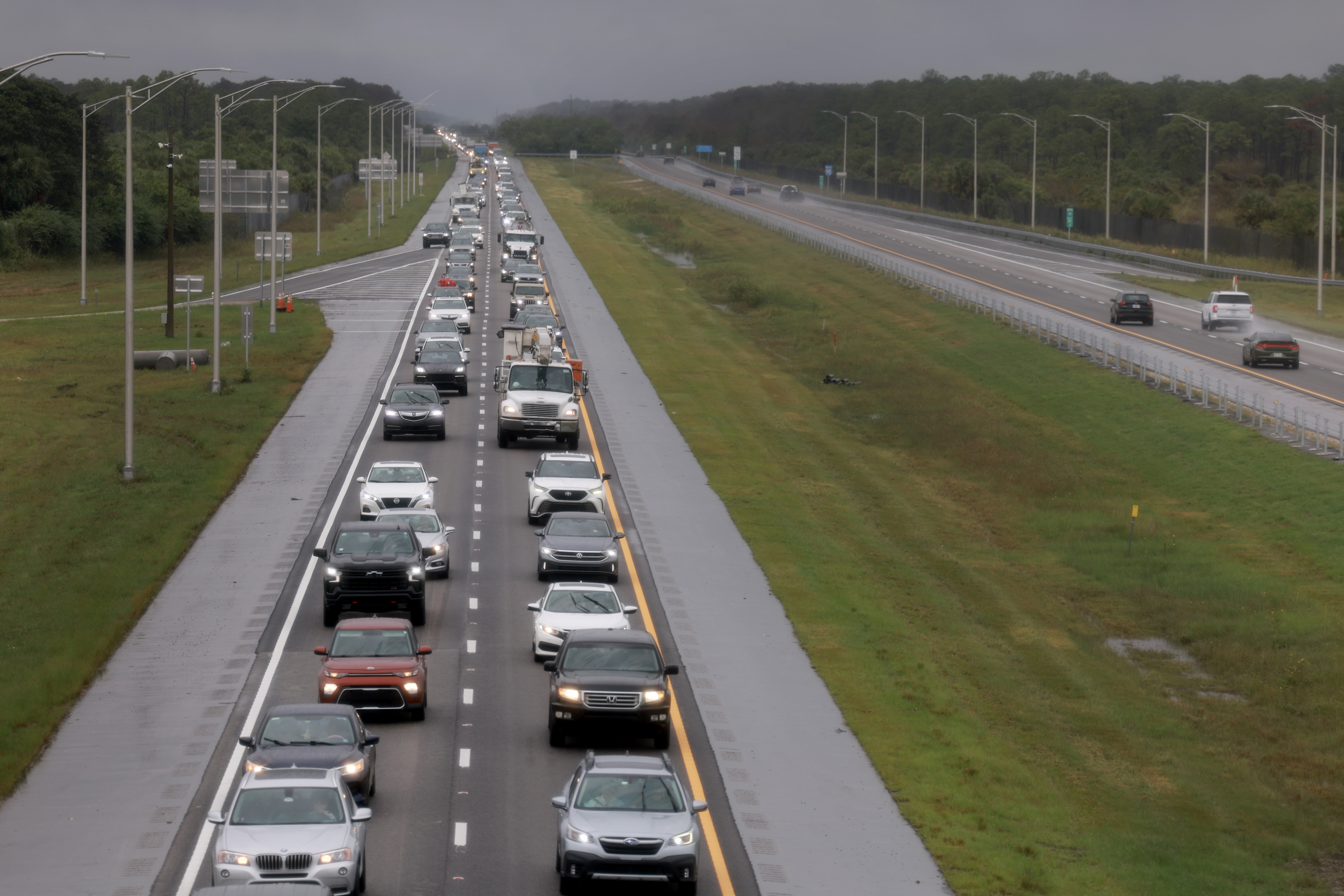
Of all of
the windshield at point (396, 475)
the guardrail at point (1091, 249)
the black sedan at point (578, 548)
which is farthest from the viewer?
the guardrail at point (1091, 249)

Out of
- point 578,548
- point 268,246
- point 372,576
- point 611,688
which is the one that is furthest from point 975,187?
point 611,688

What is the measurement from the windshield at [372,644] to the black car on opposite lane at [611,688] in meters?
2.16

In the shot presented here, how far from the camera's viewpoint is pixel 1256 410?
49.8m

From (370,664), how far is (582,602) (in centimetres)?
465

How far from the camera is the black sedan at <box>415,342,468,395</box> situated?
51531 millimetres

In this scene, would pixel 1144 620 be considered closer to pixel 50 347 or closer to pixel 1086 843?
pixel 1086 843

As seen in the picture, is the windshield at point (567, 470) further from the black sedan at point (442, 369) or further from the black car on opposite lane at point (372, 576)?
the black sedan at point (442, 369)

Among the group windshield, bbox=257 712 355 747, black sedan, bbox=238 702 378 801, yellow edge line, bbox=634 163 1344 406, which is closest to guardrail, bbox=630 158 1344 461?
yellow edge line, bbox=634 163 1344 406

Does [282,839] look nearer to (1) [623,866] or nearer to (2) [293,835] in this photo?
(2) [293,835]

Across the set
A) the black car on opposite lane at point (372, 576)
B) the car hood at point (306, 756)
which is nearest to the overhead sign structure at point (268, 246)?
the black car on opposite lane at point (372, 576)

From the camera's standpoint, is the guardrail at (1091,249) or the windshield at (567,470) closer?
the windshield at (567,470)

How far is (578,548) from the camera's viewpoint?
2931cm

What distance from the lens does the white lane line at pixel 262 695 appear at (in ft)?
54.7

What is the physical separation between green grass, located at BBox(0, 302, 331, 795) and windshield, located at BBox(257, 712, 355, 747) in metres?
4.16
